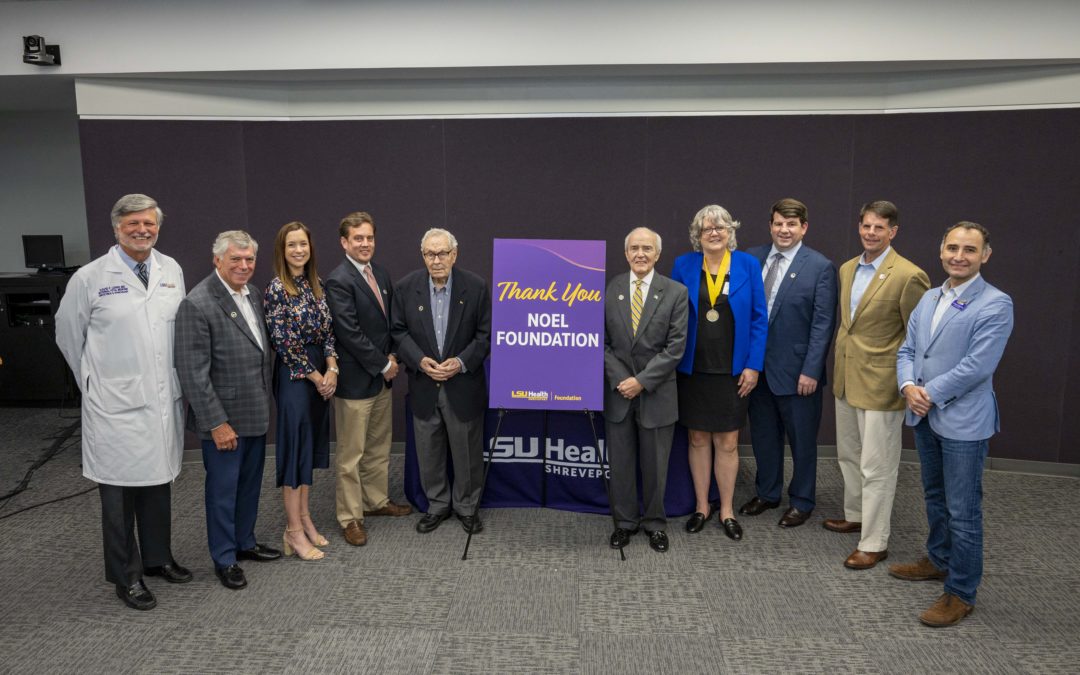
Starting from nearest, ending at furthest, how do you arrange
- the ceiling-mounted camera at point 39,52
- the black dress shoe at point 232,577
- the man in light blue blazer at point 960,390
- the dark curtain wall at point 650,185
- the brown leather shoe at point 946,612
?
the man in light blue blazer at point 960,390 → the brown leather shoe at point 946,612 → the black dress shoe at point 232,577 → the ceiling-mounted camera at point 39,52 → the dark curtain wall at point 650,185

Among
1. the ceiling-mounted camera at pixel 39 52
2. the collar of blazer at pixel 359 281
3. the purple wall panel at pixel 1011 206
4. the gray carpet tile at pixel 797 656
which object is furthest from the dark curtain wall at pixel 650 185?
the gray carpet tile at pixel 797 656

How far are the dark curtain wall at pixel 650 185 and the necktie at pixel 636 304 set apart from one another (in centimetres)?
166

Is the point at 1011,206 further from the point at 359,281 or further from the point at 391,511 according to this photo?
the point at 391,511

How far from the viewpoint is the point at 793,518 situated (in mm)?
4098

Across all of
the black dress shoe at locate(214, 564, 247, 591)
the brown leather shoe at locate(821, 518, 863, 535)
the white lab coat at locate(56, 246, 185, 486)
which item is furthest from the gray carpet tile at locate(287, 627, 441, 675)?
the brown leather shoe at locate(821, 518, 863, 535)

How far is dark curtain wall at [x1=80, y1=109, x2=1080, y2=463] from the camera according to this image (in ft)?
16.2

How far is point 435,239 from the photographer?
374cm

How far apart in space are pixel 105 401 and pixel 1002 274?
5.52 meters

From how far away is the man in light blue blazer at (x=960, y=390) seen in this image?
294 centimetres

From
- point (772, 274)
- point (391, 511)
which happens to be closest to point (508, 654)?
point (391, 511)

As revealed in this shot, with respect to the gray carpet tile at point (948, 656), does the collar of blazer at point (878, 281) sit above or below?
above

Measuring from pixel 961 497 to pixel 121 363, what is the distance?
367 centimetres

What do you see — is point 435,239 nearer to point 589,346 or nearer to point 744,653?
point 589,346

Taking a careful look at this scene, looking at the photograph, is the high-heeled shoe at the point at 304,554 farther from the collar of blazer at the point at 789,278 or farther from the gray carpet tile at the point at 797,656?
the collar of blazer at the point at 789,278
